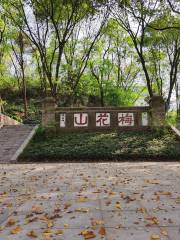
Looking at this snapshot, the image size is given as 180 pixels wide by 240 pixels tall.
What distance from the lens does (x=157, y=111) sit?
17.0 metres

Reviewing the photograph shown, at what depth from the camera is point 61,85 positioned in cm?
2488

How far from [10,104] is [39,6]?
50.8ft

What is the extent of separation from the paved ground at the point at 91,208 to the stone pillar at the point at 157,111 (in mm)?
9269

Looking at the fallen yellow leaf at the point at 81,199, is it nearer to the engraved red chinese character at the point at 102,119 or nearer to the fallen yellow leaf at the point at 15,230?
the fallen yellow leaf at the point at 15,230

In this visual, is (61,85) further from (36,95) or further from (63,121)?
(36,95)

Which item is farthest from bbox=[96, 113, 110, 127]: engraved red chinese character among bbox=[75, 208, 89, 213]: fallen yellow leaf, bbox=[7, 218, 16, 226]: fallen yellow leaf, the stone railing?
bbox=[7, 218, 16, 226]: fallen yellow leaf

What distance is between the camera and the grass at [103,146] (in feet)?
43.5

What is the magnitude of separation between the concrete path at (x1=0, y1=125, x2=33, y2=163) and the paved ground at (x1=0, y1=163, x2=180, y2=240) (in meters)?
6.31

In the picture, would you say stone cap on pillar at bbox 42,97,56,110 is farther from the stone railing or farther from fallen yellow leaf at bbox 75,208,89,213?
fallen yellow leaf at bbox 75,208,89,213

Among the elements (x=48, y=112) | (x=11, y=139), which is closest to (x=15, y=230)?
(x=11, y=139)

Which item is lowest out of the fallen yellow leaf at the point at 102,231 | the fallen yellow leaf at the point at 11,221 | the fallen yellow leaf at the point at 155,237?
the fallen yellow leaf at the point at 11,221

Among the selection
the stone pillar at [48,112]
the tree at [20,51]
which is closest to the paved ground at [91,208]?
the stone pillar at [48,112]

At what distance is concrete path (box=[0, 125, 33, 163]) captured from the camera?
1403 centimetres

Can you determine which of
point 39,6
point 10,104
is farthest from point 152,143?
point 10,104
